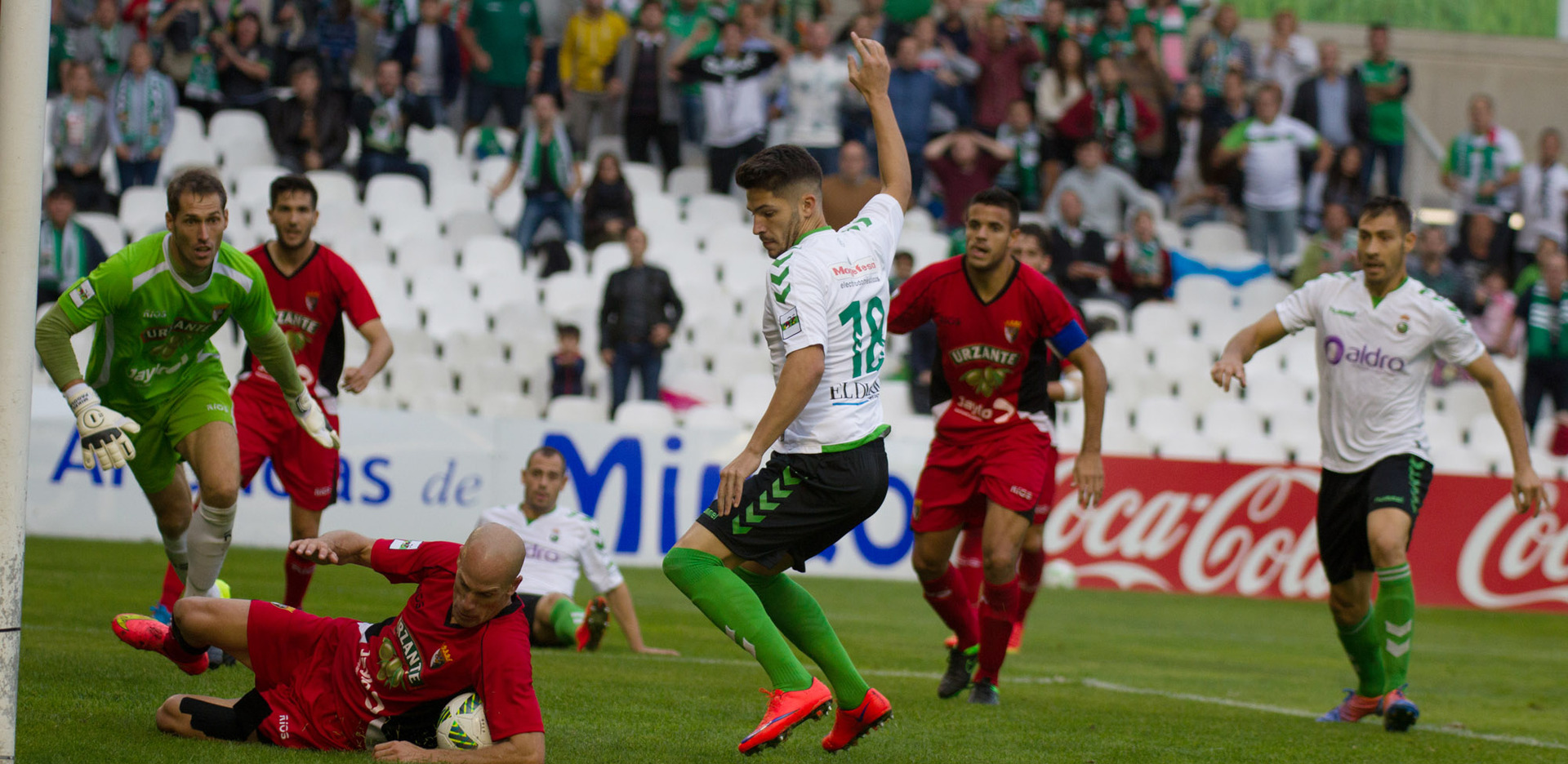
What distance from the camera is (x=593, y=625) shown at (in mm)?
8531

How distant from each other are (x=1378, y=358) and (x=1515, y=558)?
862cm

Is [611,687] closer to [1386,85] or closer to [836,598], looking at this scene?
[836,598]

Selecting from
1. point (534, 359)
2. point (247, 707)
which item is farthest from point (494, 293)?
point (247, 707)

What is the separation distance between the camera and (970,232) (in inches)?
283

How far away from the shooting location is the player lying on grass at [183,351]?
6.24 m

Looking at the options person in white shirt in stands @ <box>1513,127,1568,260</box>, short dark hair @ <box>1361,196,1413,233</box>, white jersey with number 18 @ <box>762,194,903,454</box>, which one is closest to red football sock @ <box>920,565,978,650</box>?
white jersey with number 18 @ <box>762,194,903,454</box>

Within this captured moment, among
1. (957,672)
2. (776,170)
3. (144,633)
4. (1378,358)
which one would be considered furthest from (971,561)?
(144,633)

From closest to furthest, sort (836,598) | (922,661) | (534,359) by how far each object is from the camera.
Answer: (922,661)
(836,598)
(534,359)

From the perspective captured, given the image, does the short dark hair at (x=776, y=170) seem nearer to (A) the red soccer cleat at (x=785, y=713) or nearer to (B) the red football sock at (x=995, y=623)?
(A) the red soccer cleat at (x=785, y=713)

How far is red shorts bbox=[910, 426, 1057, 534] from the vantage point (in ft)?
23.5

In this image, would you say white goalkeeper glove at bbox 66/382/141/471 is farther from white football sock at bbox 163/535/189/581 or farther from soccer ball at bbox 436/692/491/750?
white football sock at bbox 163/535/189/581

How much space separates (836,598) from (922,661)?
3.69 meters

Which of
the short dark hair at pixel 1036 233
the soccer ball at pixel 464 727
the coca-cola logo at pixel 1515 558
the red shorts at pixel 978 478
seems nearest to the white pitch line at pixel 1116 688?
the red shorts at pixel 978 478

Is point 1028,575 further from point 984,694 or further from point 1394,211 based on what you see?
point 1394,211
